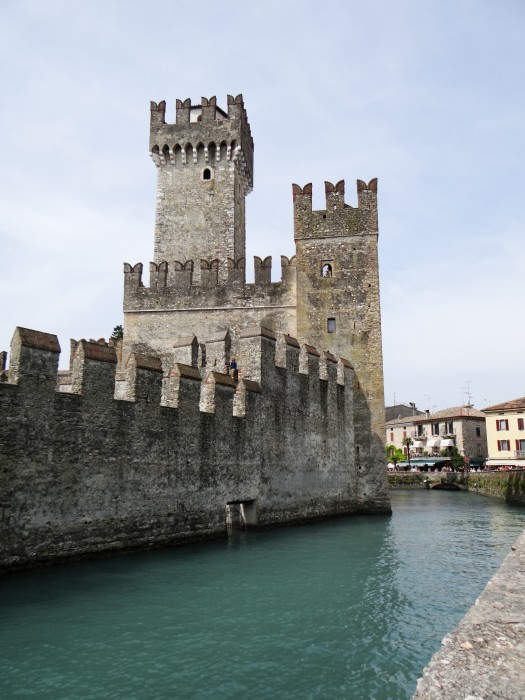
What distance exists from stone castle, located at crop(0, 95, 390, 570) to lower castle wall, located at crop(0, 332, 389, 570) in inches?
1.2

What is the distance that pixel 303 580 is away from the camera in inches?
367

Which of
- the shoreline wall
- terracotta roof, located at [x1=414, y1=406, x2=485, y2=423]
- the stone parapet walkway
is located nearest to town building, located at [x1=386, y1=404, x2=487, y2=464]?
terracotta roof, located at [x1=414, y1=406, x2=485, y2=423]

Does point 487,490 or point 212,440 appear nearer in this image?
point 212,440

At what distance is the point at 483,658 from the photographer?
352 centimetres

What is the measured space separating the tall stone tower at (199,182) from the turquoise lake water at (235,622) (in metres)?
15.0

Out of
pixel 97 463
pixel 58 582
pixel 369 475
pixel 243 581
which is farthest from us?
pixel 369 475

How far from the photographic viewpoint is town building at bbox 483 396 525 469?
44.8m

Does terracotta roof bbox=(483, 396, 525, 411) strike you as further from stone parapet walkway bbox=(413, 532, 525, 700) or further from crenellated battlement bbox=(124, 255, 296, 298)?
stone parapet walkway bbox=(413, 532, 525, 700)

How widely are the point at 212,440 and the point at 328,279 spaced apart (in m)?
9.67

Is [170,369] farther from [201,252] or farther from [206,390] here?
[201,252]

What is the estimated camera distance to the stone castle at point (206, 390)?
31.1 feet

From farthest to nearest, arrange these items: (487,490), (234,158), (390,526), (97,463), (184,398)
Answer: (487,490)
(234,158)
(390,526)
(184,398)
(97,463)

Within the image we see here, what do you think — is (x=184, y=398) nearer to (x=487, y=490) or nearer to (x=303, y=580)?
(x=303, y=580)

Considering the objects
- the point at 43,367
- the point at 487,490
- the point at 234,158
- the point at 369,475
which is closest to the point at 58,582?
the point at 43,367
